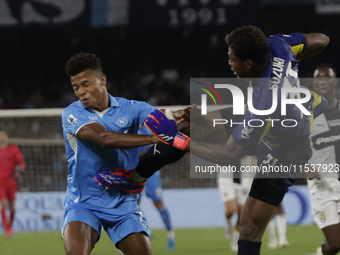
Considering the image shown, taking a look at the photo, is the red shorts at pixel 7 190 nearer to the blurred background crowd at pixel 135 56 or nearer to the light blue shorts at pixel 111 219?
the blurred background crowd at pixel 135 56

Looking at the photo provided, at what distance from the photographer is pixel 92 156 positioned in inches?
175

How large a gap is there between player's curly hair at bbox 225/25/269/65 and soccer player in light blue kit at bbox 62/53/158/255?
2.81 feet

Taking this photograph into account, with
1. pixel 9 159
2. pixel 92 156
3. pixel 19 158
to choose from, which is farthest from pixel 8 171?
pixel 92 156

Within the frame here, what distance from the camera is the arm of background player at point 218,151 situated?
414 cm

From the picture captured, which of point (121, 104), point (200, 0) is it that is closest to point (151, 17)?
point (200, 0)

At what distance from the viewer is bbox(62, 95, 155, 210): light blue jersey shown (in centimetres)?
441

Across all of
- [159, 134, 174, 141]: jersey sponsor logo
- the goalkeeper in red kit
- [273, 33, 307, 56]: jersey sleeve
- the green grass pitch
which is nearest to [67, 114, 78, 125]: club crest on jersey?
[159, 134, 174, 141]: jersey sponsor logo

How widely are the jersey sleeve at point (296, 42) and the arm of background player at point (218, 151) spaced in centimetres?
87

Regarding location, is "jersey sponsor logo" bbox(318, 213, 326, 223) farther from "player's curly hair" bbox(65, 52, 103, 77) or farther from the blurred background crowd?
the blurred background crowd

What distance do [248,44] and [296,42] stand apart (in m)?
0.67

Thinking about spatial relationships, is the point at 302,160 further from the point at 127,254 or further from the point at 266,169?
the point at 127,254

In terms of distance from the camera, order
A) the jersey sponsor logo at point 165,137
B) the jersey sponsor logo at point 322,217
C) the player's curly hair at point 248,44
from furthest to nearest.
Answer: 1. the jersey sponsor logo at point 322,217
2. the player's curly hair at point 248,44
3. the jersey sponsor logo at point 165,137

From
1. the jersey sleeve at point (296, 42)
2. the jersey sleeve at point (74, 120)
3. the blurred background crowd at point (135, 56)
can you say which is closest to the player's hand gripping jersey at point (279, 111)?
the jersey sleeve at point (296, 42)

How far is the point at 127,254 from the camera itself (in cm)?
427
